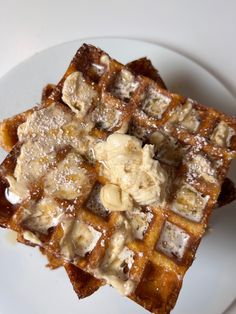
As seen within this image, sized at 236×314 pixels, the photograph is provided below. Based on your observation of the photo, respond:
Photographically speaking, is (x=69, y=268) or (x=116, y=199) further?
(x=69, y=268)

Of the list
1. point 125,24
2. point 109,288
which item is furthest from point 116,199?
point 125,24

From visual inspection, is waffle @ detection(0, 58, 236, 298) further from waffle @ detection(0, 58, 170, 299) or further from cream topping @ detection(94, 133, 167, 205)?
cream topping @ detection(94, 133, 167, 205)

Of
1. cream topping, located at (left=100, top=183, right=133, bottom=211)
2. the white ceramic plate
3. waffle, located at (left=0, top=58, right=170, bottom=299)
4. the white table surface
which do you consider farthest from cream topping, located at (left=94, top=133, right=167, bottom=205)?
the white table surface

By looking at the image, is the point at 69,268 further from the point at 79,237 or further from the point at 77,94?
the point at 77,94

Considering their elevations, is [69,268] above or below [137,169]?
below

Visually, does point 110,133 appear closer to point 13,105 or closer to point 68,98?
point 68,98

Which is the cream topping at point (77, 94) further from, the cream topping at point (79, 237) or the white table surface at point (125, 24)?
the white table surface at point (125, 24)
